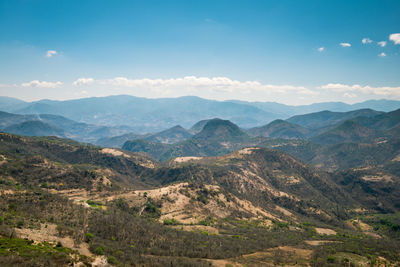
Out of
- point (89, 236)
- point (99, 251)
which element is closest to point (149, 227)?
point (89, 236)

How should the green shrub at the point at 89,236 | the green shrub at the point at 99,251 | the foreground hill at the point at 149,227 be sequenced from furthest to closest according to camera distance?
the green shrub at the point at 89,236, the foreground hill at the point at 149,227, the green shrub at the point at 99,251

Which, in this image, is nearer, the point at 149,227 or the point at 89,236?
the point at 89,236

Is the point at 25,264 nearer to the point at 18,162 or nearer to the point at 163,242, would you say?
the point at 163,242

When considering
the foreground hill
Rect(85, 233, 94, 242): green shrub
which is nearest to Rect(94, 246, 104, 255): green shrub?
the foreground hill

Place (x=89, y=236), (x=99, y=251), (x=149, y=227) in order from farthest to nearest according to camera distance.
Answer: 1. (x=149, y=227)
2. (x=89, y=236)
3. (x=99, y=251)

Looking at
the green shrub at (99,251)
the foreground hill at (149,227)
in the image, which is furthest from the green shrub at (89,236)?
the green shrub at (99,251)

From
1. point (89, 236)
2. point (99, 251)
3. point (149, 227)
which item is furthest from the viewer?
point (149, 227)

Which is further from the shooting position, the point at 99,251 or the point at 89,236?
the point at 89,236

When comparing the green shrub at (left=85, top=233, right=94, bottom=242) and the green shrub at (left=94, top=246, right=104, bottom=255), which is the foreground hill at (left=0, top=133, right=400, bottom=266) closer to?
the green shrub at (left=94, top=246, right=104, bottom=255)

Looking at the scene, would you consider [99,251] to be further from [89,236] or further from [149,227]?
[149,227]

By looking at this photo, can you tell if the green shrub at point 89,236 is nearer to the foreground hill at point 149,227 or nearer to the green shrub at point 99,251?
the foreground hill at point 149,227

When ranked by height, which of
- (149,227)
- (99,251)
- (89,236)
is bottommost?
(149,227)

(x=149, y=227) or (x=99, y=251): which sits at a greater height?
(x=99, y=251)
